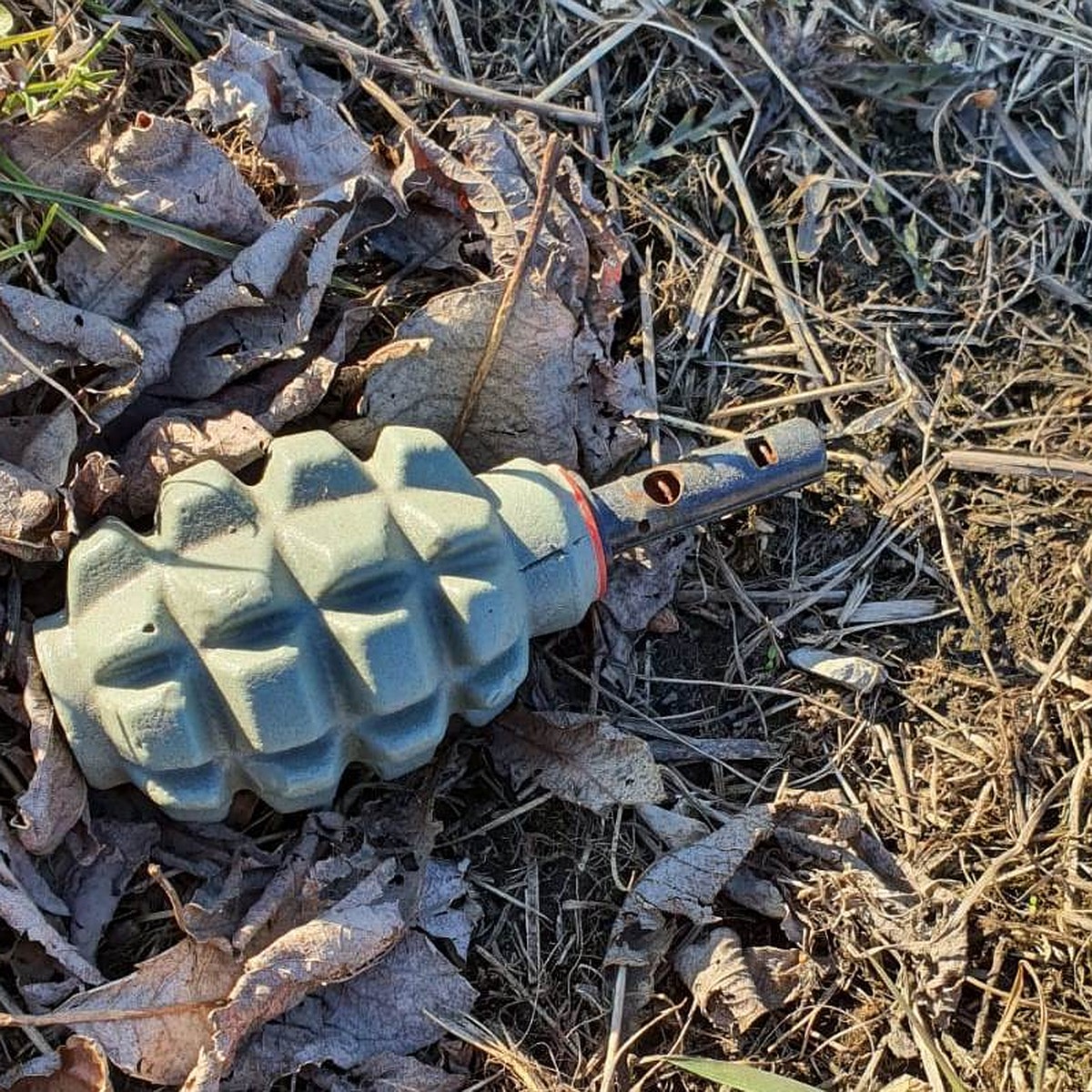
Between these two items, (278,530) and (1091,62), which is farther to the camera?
(1091,62)

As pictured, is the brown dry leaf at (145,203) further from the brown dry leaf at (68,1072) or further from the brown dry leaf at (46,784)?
the brown dry leaf at (68,1072)

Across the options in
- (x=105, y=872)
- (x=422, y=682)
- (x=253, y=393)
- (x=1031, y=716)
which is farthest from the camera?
(x=1031, y=716)

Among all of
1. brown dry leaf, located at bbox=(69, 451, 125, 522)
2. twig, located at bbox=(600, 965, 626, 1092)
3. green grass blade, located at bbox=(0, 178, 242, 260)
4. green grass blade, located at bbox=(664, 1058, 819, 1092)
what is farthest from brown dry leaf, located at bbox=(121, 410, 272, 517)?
green grass blade, located at bbox=(664, 1058, 819, 1092)

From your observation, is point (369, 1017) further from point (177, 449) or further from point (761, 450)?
point (761, 450)

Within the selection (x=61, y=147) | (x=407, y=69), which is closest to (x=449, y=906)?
(x=61, y=147)

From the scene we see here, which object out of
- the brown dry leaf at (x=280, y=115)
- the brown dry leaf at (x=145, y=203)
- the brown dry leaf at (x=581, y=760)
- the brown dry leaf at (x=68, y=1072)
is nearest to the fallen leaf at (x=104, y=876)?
the brown dry leaf at (x=68, y=1072)

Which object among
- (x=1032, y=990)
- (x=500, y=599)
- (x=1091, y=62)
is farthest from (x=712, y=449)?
(x=1091, y=62)

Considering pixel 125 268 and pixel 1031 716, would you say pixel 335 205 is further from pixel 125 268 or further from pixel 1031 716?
pixel 1031 716

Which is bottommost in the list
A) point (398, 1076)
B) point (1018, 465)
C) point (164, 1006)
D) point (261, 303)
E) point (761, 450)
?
point (398, 1076)
